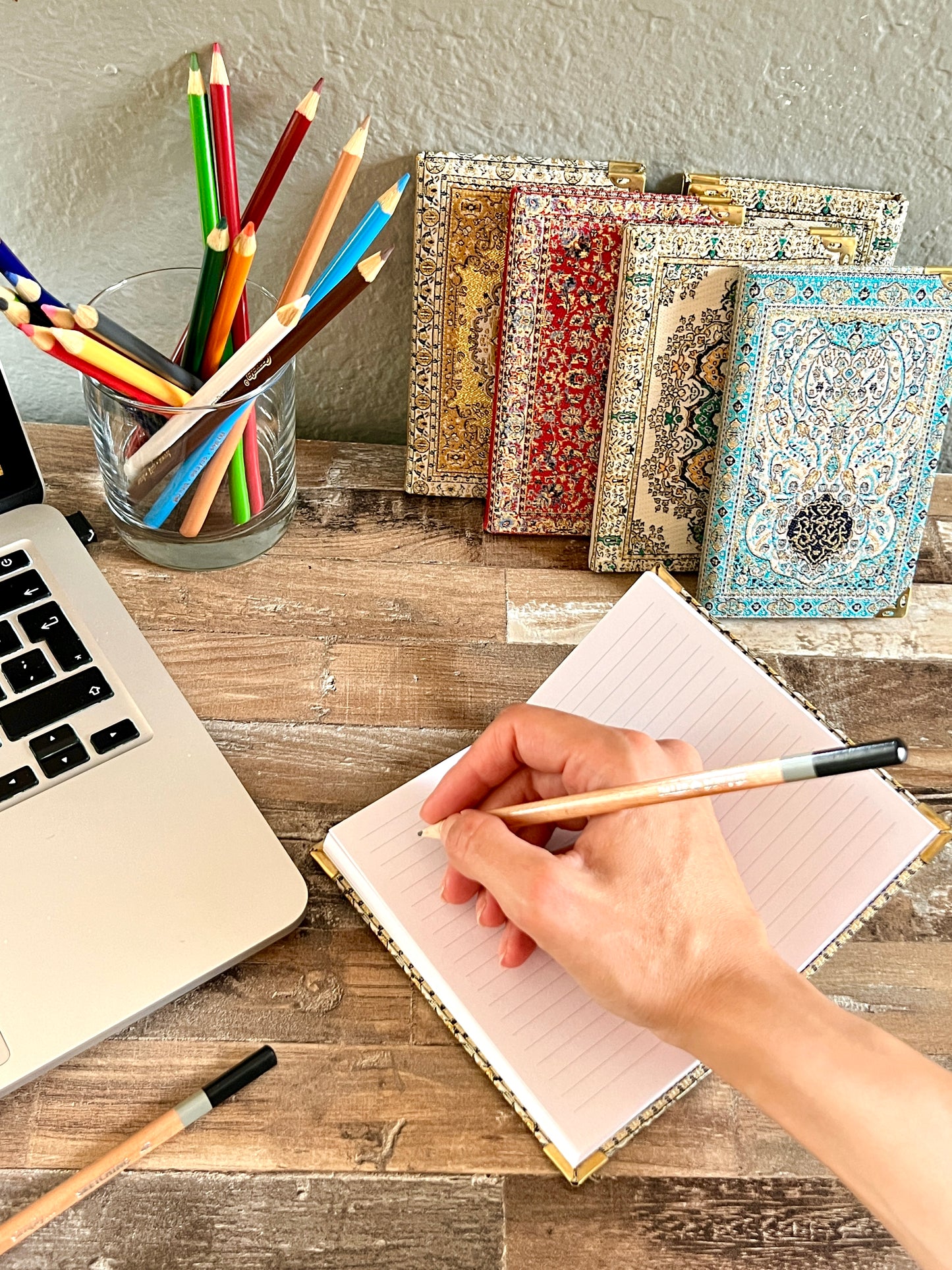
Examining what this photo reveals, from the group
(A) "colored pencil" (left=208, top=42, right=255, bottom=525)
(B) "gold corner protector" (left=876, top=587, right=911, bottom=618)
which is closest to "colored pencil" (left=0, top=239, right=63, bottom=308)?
(A) "colored pencil" (left=208, top=42, right=255, bottom=525)

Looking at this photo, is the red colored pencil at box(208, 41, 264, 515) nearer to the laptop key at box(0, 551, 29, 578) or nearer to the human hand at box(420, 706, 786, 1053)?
the laptop key at box(0, 551, 29, 578)

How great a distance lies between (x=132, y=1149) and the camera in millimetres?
508

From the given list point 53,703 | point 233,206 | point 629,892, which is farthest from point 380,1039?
point 233,206

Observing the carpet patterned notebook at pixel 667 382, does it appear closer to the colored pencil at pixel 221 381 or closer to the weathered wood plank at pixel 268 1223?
the colored pencil at pixel 221 381

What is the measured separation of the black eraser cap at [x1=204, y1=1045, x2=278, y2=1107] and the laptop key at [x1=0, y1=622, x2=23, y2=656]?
0.90ft

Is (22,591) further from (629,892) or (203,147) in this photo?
(629,892)

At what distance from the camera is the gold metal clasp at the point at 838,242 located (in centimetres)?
67

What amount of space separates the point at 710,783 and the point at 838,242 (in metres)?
0.40

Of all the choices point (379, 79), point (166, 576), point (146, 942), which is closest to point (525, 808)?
point (146, 942)

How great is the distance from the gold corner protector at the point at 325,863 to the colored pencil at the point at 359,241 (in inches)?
12.2

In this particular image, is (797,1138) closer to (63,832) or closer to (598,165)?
(63,832)

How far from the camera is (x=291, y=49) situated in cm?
63

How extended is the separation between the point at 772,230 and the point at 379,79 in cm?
26

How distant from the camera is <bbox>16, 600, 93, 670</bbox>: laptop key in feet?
2.09
